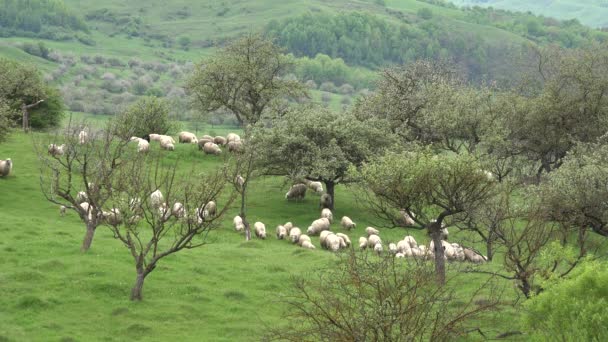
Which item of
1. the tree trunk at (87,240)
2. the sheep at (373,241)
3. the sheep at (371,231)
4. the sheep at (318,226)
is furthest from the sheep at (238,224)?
the tree trunk at (87,240)

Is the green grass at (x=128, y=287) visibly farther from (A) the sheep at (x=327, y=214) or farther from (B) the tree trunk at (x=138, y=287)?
(A) the sheep at (x=327, y=214)

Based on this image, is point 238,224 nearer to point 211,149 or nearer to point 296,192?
point 296,192

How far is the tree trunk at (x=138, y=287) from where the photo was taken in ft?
94.9

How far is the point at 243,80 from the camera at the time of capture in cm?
6838

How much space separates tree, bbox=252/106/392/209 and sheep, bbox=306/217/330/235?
3.64m

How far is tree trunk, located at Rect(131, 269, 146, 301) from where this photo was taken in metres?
28.9

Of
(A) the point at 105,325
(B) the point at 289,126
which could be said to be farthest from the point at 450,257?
(A) the point at 105,325

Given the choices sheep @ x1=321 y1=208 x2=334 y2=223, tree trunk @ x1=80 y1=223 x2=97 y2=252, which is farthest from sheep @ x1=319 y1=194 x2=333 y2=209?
tree trunk @ x1=80 y1=223 x2=97 y2=252

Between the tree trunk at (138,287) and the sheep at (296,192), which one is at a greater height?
the tree trunk at (138,287)

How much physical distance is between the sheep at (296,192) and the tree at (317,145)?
2101mm

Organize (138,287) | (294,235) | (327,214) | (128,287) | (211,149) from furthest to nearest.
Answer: (211,149), (327,214), (294,235), (128,287), (138,287)

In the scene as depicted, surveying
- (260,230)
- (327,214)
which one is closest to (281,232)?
(260,230)

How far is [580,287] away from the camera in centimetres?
2169

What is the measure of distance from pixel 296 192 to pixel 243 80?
16.7 m
